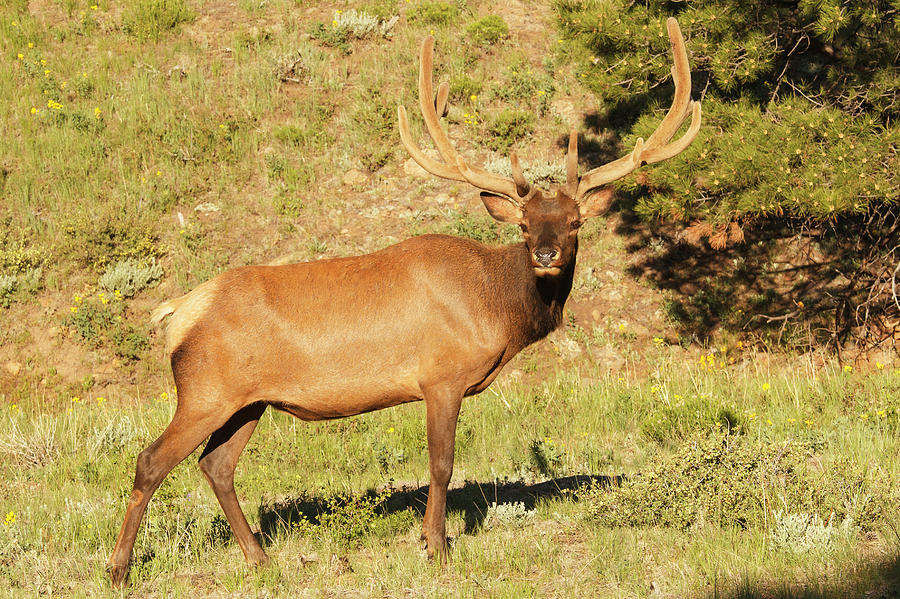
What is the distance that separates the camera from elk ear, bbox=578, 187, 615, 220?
663 centimetres

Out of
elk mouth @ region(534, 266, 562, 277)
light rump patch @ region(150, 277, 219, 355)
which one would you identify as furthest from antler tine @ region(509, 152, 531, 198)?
light rump patch @ region(150, 277, 219, 355)

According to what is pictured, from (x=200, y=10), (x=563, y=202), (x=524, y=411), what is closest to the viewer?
Answer: (x=563, y=202)

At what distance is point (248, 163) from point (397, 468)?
334 inches

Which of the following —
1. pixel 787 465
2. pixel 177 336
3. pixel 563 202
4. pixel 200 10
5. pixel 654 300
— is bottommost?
pixel 654 300

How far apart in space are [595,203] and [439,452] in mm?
2167

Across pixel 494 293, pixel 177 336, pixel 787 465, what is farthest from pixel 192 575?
pixel 787 465

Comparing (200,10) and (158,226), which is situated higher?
(200,10)

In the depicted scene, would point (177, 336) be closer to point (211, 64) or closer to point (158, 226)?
point (158, 226)

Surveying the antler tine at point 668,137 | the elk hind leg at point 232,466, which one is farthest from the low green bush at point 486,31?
the elk hind leg at point 232,466

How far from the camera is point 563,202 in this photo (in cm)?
639

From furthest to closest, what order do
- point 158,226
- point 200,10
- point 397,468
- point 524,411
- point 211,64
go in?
point 200,10 < point 211,64 < point 158,226 < point 524,411 < point 397,468

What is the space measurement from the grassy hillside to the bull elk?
0.71 m

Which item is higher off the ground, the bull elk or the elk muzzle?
the elk muzzle

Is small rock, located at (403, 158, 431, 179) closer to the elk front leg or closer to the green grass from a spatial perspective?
the green grass
